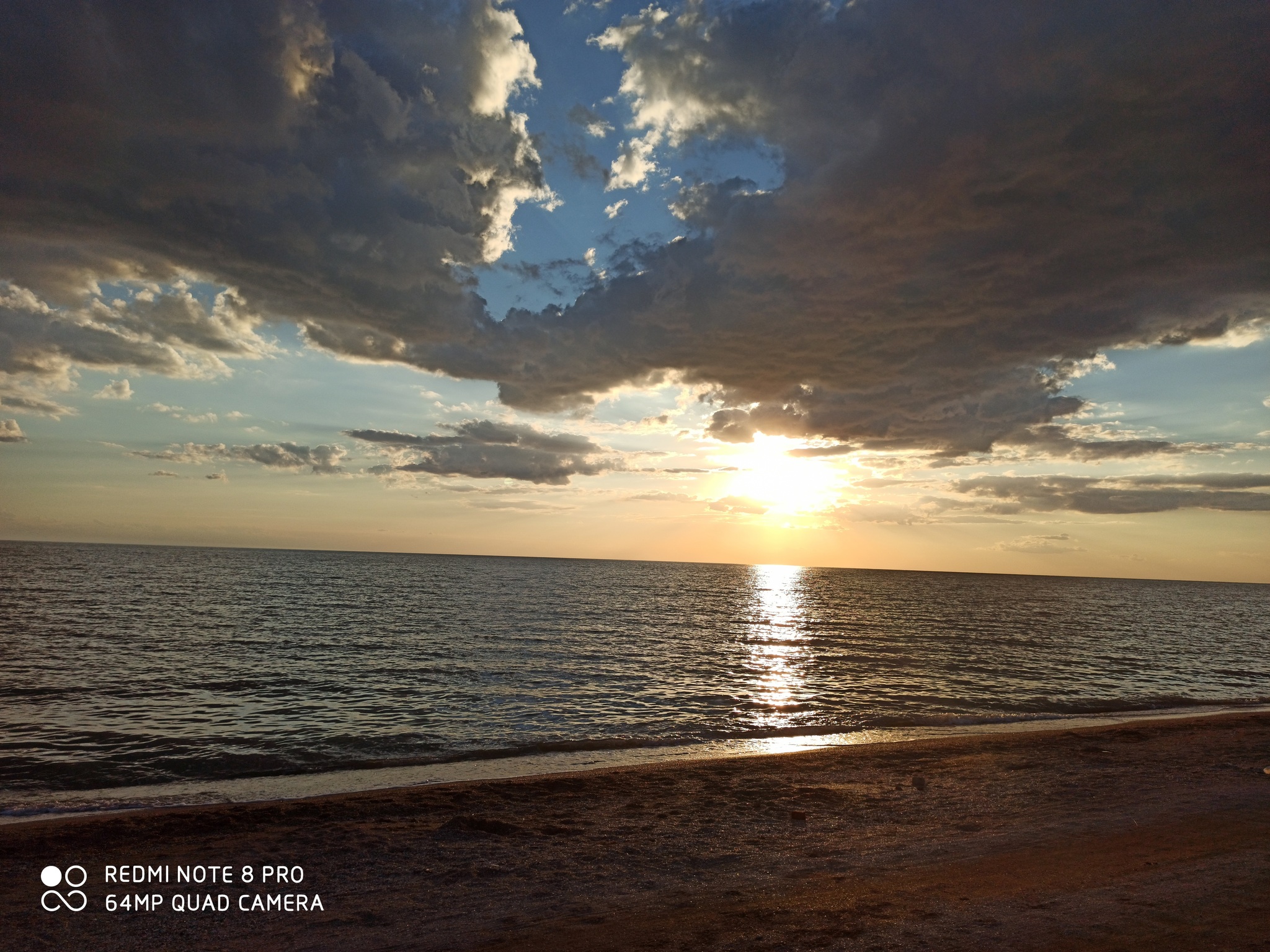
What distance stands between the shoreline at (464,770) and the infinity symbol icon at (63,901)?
14.9ft

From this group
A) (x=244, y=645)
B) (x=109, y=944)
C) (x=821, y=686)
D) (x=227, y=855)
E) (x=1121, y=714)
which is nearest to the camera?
(x=109, y=944)

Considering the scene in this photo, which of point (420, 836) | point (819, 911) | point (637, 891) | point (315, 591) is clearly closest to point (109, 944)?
point (420, 836)

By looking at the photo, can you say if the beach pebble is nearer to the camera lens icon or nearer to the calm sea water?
the camera lens icon

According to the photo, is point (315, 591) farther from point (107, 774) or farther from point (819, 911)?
point (819, 911)

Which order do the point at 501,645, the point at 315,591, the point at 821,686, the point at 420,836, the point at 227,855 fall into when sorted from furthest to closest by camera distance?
1. the point at 315,591
2. the point at 501,645
3. the point at 821,686
4. the point at 420,836
5. the point at 227,855

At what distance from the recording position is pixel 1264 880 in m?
9.16

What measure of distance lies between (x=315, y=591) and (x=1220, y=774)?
287 feet

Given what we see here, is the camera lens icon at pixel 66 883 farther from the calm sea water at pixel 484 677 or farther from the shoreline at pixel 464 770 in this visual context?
the calm sea water at pixel 484 677

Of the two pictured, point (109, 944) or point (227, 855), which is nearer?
point (109, 944)

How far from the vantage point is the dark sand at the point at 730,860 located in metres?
8.00

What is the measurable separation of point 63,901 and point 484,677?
20781mm

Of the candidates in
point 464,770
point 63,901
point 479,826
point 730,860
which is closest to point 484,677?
point 464,770

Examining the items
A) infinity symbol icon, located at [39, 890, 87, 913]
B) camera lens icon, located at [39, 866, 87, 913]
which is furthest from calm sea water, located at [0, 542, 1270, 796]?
infinity symbol icon, located at [39, 890, 87, 913]

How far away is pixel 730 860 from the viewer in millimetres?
10656
